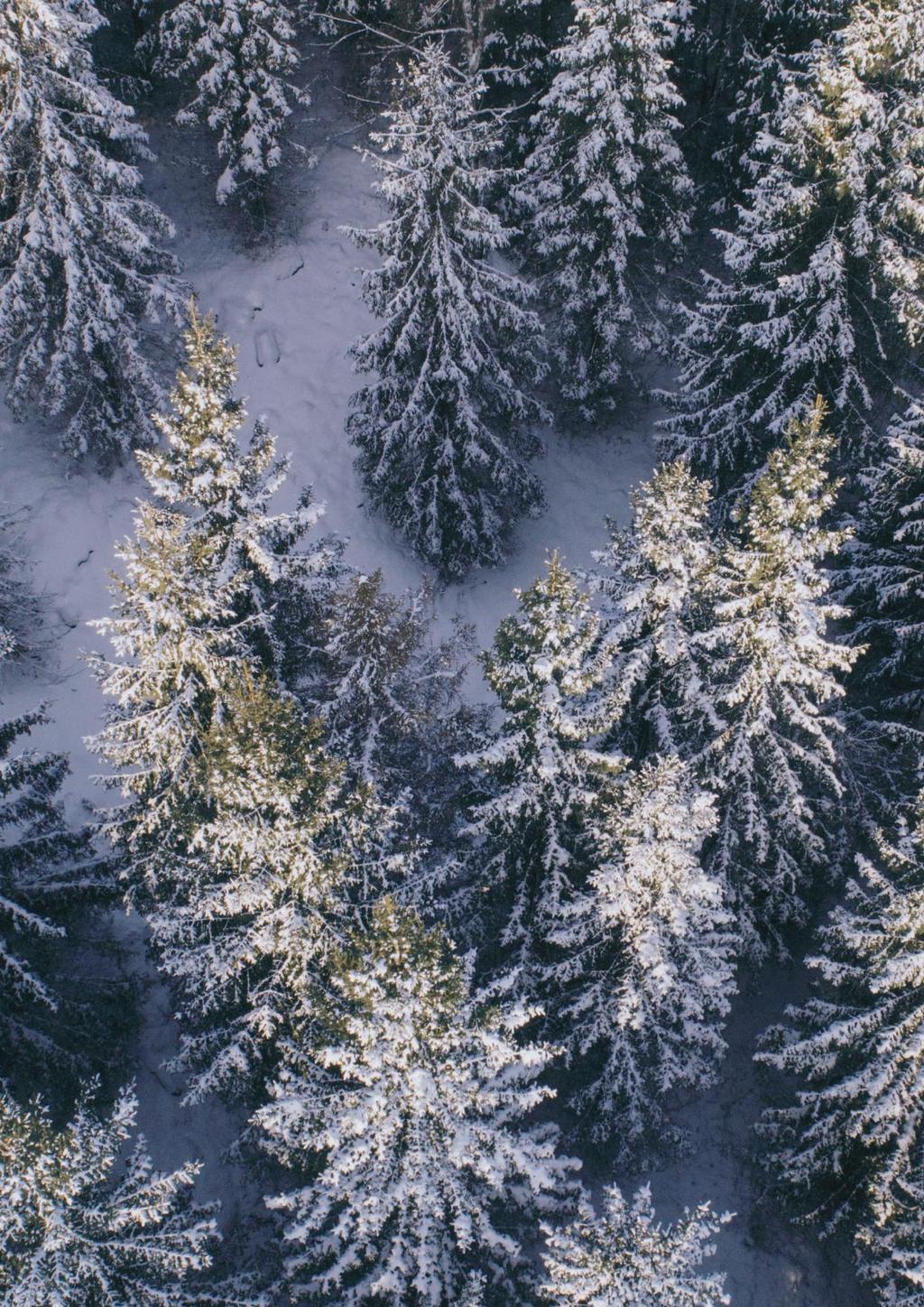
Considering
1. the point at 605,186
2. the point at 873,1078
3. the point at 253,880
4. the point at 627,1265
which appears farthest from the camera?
the point at 605,186

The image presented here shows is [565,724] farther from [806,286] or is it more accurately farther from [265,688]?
[806,286]

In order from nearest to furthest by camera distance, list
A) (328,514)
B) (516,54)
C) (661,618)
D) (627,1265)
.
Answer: (627,1265)
(661,618)
(328,514)
(516,54)

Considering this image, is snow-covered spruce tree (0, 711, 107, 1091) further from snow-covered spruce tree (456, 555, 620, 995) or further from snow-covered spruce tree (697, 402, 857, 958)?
snow-covered spruce tree (697, 402, 857, 958)

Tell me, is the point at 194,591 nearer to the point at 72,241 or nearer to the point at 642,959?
the point at 642,959

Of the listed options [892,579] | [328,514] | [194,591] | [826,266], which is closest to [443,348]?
[328,514]

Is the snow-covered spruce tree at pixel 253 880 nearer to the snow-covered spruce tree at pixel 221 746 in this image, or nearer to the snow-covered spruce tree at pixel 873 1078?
the snow-covered spruce tree at pixel 221 746

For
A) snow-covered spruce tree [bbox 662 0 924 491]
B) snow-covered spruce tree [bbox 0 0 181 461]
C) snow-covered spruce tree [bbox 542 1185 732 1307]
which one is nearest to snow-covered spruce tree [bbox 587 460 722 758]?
snow-covered spruce tree [bbox 542 1185 732 1307]

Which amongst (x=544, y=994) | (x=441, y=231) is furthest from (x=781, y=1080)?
(x=441, y=231)
